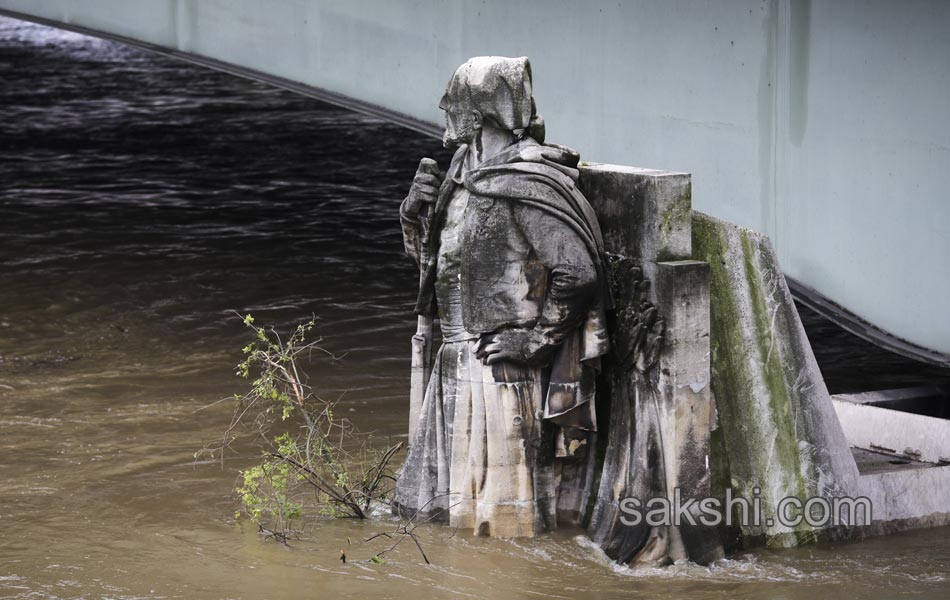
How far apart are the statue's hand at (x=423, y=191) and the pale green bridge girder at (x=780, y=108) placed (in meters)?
3.11

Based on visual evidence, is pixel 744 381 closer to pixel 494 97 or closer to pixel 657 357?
pixel 657 357

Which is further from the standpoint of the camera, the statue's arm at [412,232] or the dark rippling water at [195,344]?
the statue's arm at [412,232]

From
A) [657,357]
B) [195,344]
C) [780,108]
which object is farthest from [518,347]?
[195,344]

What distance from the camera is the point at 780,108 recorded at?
9914mm

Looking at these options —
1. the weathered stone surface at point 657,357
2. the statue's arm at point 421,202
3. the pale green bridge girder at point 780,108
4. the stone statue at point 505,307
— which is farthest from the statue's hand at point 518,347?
the pale green bridge girder at point 780,108

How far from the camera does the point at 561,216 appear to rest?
7.16 metres

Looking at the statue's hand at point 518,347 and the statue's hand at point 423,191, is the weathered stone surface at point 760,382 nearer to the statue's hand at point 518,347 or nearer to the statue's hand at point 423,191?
the statue's hand at point 518,347

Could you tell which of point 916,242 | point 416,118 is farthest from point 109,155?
point 916,242

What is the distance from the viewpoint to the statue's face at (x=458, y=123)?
7.40 m

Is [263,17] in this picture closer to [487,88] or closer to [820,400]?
[487,88]

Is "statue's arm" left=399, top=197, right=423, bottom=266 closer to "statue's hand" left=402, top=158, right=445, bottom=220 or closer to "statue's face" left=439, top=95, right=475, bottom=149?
"statue's hand" left=402, top=158, right=445, bottom=220

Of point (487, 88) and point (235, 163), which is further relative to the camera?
point (235, 163)

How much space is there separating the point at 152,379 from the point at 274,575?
441cm

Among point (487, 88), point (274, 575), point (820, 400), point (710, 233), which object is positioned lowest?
point (274, 575)
